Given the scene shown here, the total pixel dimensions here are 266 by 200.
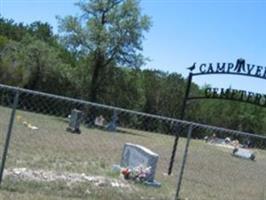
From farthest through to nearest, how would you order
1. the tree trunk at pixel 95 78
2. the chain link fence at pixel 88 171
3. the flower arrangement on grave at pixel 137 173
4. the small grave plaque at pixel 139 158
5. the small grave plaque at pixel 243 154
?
the tree trunk at pixel 95 78 < the small grave plaque at pixel 243 154 < the small grave plaque at pixel 139 158 < the flower arrangement on grave at pixel 137 173 < the chain link fence at pixel 88 171

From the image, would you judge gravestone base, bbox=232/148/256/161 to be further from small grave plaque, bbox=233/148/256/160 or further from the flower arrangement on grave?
the flower arrangement on grave

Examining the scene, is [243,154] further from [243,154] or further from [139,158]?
[139,158]

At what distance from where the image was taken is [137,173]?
13789 mm

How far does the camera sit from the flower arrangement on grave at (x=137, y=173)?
13656 mm

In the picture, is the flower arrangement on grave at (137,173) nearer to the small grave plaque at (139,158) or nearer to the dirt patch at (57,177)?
the small grave plaque at (139,158)

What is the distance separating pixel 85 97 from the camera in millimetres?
54562

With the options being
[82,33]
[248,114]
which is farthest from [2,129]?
[248,114]

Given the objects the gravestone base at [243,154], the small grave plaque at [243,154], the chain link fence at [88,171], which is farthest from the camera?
the small grave plaque at [243,154]

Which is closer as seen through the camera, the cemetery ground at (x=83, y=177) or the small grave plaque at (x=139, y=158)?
the cemetery ground at (x=83, y=177)

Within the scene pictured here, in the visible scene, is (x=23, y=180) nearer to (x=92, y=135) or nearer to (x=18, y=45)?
(x=92, y=135)

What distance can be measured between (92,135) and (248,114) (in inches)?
2553

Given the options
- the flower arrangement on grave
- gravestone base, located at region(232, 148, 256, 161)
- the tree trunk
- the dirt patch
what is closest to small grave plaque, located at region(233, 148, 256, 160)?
gravestone base, located at region(232, 148, 256, 161)

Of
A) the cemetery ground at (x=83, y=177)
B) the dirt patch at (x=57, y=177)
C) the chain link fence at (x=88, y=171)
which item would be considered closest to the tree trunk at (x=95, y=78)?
the chain link fence at (x=88, y=171)

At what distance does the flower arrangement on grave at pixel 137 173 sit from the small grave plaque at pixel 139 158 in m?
0.14
